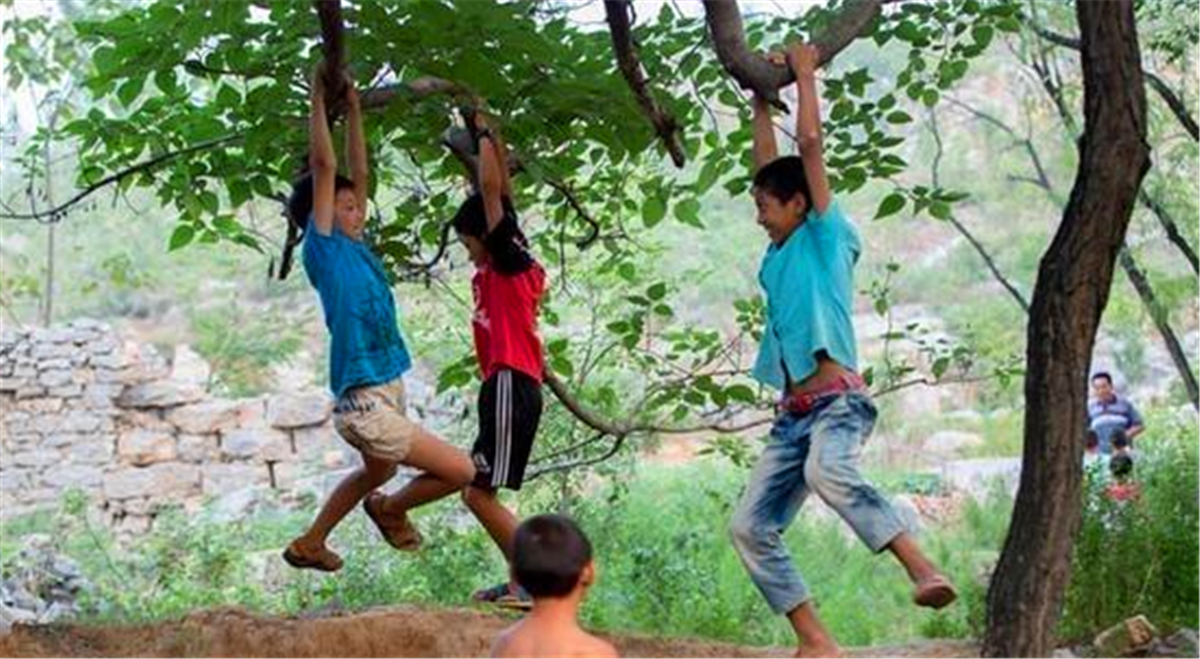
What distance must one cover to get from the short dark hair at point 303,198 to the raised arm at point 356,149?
25 millimetres

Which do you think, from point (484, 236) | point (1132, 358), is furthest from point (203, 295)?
point (484, 236)

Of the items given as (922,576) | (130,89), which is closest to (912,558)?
(922,576)

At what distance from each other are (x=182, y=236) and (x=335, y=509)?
4.37 ft

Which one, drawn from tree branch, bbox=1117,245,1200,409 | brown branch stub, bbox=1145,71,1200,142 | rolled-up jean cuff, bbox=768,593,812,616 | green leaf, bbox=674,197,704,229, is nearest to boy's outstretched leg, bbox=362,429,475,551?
Result: rolled-up jean cuff, bbox=768,593,812,616

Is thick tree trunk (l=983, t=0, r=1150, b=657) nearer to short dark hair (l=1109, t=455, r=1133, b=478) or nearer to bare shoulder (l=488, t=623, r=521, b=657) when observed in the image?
bare shoulder (l=488, t=623, r=521, b=657)

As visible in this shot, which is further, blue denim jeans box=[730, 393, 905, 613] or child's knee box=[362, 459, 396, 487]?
child's knee box=[362, 459, 396, 487]

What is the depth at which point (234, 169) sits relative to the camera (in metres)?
5.08

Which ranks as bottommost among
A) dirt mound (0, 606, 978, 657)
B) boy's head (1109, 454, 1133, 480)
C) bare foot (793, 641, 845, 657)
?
dirt mound (0, 606, 978, 657)

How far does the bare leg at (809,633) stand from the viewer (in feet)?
11.3

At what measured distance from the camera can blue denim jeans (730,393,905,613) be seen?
3.27 meters

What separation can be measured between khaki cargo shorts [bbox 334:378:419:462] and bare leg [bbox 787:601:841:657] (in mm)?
967

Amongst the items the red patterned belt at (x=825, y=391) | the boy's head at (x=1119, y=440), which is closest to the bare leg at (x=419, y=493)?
the red patterned belt at (x=825, y=391)

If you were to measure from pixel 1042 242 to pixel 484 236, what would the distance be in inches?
491

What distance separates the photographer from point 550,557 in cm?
255
